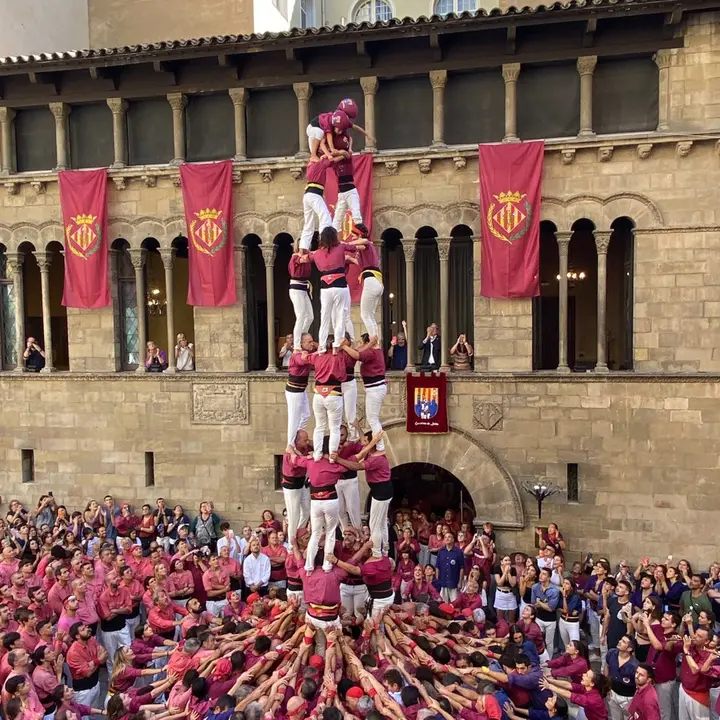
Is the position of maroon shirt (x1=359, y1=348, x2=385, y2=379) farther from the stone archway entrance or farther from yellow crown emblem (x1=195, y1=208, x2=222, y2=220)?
yellow crown emblem (x1=195, y1=208, x2=222, y2=220)

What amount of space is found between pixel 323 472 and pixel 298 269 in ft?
10.7

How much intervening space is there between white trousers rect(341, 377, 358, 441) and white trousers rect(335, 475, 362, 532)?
2.40 feet

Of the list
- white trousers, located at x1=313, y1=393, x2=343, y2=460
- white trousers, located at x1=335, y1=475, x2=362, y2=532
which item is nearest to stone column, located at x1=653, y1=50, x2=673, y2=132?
white trousers, located at x1=313, y1=393, x2=343, y2=460

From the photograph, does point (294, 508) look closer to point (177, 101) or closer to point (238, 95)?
point (238, 95)

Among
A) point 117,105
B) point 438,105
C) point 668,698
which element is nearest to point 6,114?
point 117,105

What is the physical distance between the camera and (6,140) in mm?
17734

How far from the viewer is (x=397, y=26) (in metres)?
14.7

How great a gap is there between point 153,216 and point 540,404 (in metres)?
10.9

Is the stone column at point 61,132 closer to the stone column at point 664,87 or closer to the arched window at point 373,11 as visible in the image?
the arched window at point 373,11

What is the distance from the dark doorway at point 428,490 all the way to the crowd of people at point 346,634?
4911 millimetres

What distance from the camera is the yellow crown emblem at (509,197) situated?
15039 millimetres

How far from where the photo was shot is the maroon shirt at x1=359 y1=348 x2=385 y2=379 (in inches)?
394

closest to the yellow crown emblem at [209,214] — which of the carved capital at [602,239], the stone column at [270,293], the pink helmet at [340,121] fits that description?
the stone column at [270,293]

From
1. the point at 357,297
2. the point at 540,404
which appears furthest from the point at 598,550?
the point at 357,297
